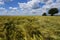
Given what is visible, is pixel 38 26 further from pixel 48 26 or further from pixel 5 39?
pixel 5 39

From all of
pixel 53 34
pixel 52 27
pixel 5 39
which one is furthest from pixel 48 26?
pixel 5 39

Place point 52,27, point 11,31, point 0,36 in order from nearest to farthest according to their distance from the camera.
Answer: point 0,36, point 11,31, point 52,27

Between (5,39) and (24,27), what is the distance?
1.97m

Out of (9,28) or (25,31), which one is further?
(9,28)

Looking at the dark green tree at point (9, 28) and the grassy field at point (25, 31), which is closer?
the grassy field at point (25, 31)

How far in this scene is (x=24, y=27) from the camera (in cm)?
1212

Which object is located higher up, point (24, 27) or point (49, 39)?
point (24, 27)

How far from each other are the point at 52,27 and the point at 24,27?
262cm

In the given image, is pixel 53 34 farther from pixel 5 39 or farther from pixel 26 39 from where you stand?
pixel 5 39

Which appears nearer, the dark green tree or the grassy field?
the grassy field

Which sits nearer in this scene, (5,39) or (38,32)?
(5,39)

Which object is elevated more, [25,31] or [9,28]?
[9,28]

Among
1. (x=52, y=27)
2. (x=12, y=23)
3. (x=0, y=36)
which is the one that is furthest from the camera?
(x=52, y=27)

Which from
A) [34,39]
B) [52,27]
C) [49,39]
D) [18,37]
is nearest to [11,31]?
[18,37]
